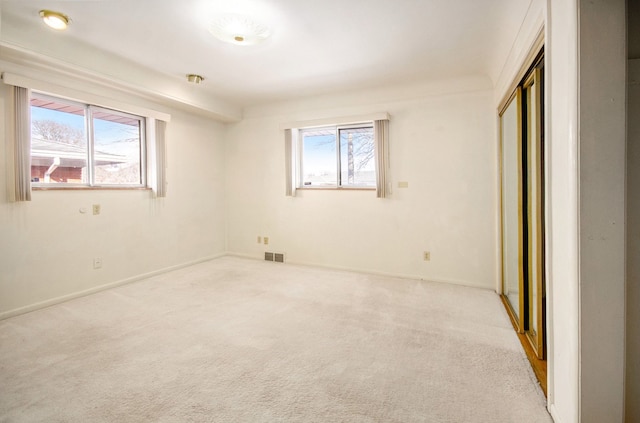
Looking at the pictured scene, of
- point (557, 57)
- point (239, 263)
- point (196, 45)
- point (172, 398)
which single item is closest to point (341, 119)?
point (196, 45)

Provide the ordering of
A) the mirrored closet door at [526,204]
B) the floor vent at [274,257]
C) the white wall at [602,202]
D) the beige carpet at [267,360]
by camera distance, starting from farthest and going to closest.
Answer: the floor vent at [274,257] < the mirrored closet door at [526,204] < the beige carpet at [267,360] < the white wall at [602,202]

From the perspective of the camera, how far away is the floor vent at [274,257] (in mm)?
5039

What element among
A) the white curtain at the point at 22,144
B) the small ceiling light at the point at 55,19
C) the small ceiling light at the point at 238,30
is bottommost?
the white curtain at the point at 22,144

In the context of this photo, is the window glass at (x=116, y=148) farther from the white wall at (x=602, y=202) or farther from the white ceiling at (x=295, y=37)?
the white wall at (x=602, y=202)

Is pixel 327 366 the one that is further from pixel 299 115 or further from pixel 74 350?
pixel 299 115

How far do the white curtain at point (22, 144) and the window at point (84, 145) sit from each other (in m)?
0.20

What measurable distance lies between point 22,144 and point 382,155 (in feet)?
12.7

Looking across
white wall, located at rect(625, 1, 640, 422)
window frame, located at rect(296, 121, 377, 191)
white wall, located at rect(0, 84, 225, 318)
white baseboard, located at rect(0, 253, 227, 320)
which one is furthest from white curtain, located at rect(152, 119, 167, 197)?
white wall, located at rect(625, 1, 640, 422)

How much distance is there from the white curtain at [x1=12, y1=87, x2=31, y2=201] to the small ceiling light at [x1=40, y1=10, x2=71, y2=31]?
2.67ft

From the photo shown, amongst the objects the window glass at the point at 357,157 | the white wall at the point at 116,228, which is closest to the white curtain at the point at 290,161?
the window glass at the point at 357,157

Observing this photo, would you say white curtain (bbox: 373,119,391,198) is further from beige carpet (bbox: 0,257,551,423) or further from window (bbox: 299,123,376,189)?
beige carpet (bbox: 0,257,551,423)

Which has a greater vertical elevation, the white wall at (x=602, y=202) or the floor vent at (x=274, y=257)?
the white wall at (x=602, y=202)

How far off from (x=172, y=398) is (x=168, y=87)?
3600 millimetres

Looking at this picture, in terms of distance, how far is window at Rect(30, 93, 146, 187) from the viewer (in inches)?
125
